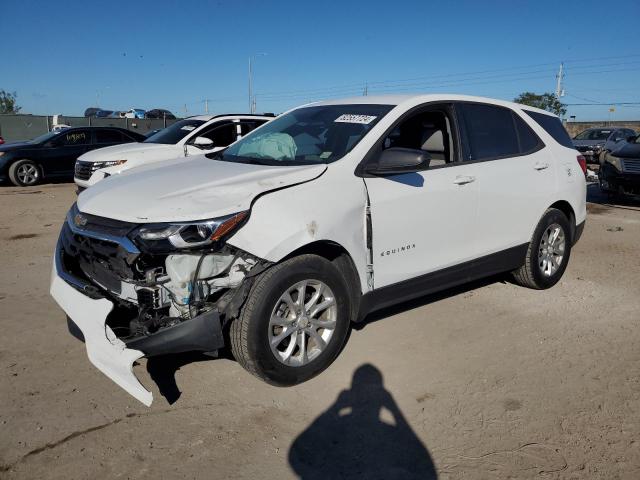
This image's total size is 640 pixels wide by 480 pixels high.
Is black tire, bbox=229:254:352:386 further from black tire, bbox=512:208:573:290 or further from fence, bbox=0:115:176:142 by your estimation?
fence, bbox=0:115:176:142

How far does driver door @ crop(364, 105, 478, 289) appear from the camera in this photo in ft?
12.0

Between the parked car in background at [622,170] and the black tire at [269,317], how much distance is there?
947cm

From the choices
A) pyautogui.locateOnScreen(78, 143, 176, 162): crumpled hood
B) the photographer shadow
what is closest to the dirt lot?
the photographer shadow

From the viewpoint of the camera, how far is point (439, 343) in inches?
161

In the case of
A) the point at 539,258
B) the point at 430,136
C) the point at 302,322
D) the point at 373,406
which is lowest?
the point at 373,406

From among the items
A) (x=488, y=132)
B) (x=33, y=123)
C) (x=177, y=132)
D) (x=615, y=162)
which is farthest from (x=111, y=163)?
(x=33, y=123)

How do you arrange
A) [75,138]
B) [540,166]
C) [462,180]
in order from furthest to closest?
[75,138]
[540,166]
[462,180]

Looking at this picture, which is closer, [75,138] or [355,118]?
[355,118]

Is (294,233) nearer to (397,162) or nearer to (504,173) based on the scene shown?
(397,162)

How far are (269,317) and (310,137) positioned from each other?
161 centimetres

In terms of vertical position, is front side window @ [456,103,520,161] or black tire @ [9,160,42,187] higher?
front side window @ [456,103,520,161]

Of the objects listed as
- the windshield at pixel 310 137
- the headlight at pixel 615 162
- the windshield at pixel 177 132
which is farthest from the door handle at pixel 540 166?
the headlight at pixel 615 162

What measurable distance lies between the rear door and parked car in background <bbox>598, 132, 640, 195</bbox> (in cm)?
681

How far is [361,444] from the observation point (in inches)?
112
